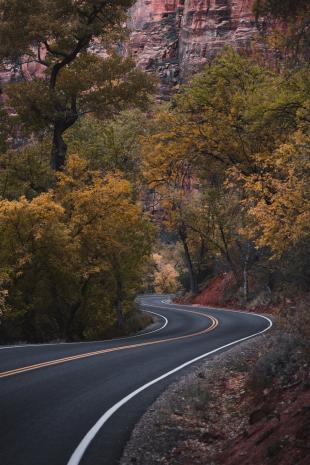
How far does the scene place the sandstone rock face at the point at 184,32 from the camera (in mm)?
77938

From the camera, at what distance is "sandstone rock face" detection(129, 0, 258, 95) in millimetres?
77938

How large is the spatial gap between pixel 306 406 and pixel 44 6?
67.7ft

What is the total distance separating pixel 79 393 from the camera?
10633 millimetres

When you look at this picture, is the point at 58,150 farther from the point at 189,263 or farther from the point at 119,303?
the point at 189,263

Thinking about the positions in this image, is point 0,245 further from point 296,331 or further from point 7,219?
point 296,331

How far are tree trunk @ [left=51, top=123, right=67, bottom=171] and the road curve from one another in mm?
10383

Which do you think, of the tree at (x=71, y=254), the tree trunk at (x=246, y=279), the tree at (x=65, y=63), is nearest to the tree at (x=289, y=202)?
the tree at (x=71, y=254)

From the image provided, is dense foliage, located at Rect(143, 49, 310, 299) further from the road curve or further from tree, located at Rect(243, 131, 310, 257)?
the road curve

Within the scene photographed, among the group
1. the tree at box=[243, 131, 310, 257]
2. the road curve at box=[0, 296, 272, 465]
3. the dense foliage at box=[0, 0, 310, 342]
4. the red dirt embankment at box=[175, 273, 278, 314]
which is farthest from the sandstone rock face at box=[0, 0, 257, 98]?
the road curve at box=[0, 296, 272, 465]

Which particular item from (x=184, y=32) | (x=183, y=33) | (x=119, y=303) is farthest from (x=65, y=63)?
(x=183, y=33)

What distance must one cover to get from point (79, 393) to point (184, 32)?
8373cm

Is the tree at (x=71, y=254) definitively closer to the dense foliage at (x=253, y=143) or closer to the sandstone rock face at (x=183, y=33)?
the dense foliage at (x=253, y=143)

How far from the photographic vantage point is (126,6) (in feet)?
78.6

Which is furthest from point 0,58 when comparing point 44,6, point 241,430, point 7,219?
point 241,430
